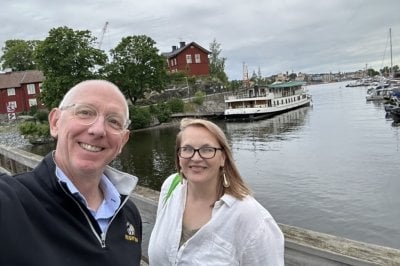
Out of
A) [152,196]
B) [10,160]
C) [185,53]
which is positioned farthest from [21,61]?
[152,196]

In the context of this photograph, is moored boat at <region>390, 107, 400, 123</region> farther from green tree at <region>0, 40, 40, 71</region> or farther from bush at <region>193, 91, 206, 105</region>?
green tree at <region>0, 40, 40, 71</region>

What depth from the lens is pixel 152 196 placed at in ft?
14.5

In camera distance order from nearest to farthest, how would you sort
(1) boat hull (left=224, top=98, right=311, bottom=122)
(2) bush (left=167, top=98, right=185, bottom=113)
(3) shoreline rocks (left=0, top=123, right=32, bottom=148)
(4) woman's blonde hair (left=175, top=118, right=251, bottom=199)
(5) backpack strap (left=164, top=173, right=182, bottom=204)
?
(4) woman's blonde hair (left=175, top=118, right=251, bottom=199), (5) backpack strap (left=164, top=173, right=182, bottom=204), (3) shoreline rocks (left=0, top=123, right=32, bottom=148), (1) boat hull (left=224, top=98, right=311, bottom=122), (2) bush (left=167, top=98, right=185, bottom=113)

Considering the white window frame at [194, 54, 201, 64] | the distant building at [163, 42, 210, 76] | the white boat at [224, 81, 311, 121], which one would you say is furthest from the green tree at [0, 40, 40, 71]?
the white boat at [224, 81, 311, 121]

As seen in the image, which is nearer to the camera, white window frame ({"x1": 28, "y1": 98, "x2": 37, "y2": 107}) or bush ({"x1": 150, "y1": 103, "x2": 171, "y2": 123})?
bush ({"x1": 150, "y1": 103, "x2": 171, "y2": 123})

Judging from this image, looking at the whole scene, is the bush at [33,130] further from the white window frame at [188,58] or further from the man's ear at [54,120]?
the man's ear at [54,120]

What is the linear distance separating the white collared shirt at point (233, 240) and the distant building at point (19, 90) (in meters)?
62.9

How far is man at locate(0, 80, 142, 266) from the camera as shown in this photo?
1672mm

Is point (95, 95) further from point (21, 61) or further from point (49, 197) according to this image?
point (21, 61)

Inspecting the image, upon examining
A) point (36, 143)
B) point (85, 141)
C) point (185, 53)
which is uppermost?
point (185, 53)

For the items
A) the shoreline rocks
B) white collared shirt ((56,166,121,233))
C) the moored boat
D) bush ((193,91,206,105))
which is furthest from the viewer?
bush ((193,91,206,105))

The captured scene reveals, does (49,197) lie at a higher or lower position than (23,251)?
higher

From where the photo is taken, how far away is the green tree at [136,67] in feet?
177

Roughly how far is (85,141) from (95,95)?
286mm
